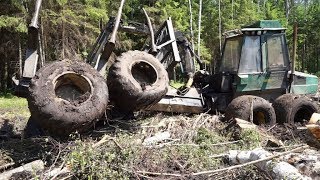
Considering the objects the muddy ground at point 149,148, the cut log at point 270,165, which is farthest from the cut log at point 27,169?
the cut log at point 270,165

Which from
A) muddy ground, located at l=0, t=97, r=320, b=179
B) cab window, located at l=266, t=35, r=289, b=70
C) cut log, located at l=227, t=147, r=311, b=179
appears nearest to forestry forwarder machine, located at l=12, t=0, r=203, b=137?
muddy ground, located at l=0, t=97, r=320, b=179

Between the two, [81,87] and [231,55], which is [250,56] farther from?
[81,87]

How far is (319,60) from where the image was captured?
52.9 m

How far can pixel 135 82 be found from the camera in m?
7.42

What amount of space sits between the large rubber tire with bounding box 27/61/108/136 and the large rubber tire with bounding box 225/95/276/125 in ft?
10.4

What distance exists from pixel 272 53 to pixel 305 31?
42269 mm

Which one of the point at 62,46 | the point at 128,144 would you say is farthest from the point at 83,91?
the point at 62,46

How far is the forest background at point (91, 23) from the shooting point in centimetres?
2277

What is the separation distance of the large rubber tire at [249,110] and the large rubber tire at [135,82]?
189 cm

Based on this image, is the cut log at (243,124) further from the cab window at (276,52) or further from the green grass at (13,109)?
the green grass at (13,109)

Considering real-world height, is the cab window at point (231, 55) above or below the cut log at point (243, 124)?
above

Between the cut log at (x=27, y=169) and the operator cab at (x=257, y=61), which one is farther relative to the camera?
the operator cab at (x=257, y=61)

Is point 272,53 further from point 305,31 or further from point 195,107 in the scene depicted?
point 305,31

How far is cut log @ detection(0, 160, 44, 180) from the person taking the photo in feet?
19.1
